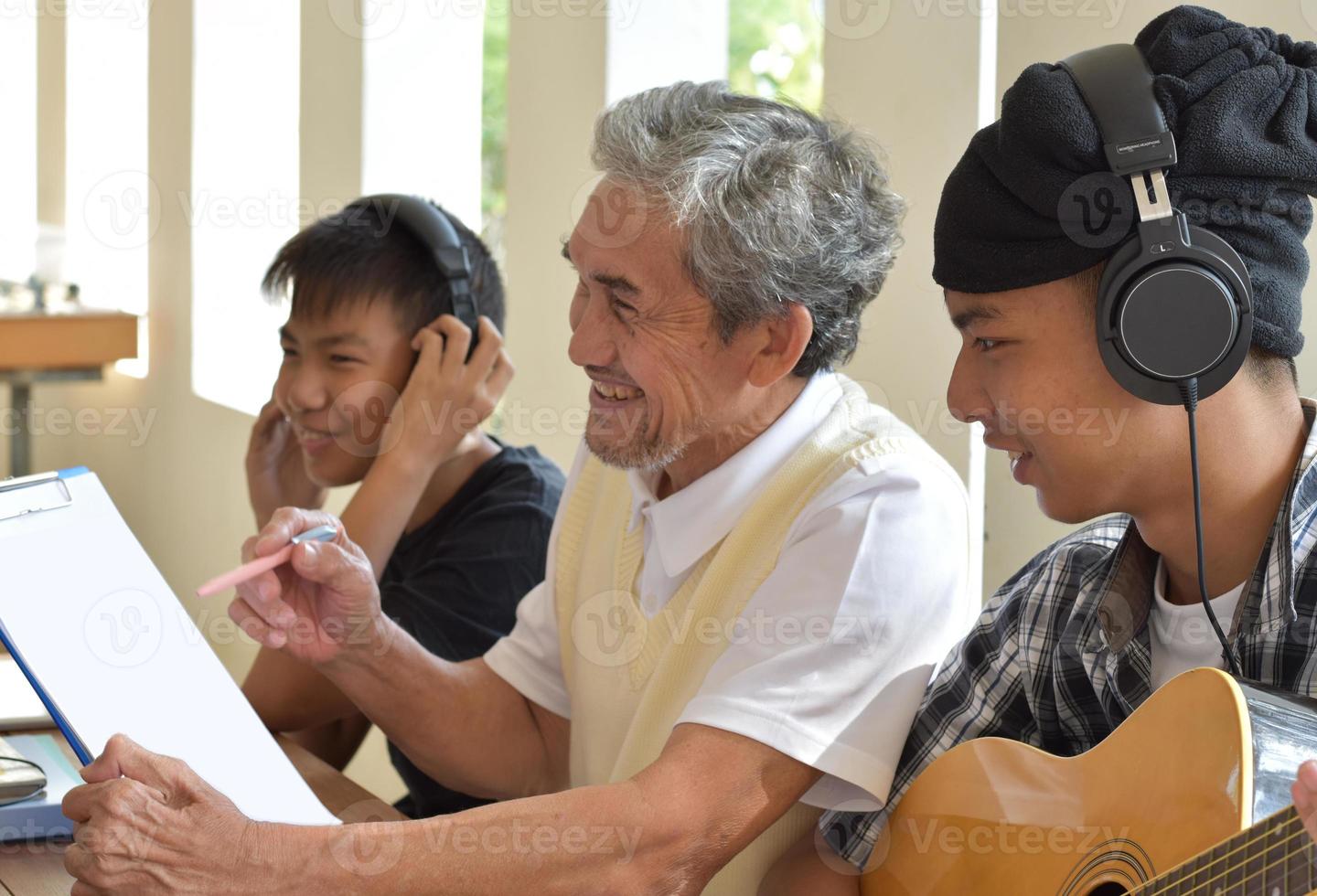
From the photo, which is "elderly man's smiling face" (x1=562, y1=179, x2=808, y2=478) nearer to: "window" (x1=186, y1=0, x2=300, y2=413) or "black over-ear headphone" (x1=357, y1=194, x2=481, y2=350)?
"black over-ear headphone" (x1=357, y1=194, x2=481, y2=350)

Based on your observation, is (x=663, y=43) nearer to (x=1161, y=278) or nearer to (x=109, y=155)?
(x=1161, y=278)

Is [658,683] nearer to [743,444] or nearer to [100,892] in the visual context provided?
[743,444]

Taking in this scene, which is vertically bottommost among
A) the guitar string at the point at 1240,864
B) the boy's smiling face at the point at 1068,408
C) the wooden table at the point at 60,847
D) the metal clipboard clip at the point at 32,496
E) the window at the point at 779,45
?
the wooden table at the point at 60,847

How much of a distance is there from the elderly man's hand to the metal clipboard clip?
0.83ft

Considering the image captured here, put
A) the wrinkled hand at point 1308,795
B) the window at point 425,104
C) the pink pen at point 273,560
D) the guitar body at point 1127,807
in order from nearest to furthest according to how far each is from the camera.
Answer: the wrinkled hand at point 1308,795 → the guitar body at point 1127,807 → the pink pen at point 273,560 → the window at point 425,104

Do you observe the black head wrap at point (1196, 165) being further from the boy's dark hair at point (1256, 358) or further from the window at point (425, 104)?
the window at point (425, 104)

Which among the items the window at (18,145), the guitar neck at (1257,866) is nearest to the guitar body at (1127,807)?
the guitar neck at (1257,866)

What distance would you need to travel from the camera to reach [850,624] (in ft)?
3.89

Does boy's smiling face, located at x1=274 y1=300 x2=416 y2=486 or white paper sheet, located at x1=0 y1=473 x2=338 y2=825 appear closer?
white paper sheet, located at x1=0 y1=473 x2=338 y2=825

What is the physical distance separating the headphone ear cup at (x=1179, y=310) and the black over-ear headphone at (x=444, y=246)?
3.41 ft

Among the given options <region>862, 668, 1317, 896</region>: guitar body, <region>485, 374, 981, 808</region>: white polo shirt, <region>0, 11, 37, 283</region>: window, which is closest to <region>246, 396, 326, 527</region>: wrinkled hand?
<region>485, 374, 981, 808</region>: white polo shirt

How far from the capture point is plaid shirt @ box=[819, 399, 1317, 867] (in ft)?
3.31

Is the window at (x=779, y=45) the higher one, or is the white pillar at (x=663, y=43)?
the window at (x=779, y=45)

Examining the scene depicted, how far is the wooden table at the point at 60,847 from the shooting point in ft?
3.80
